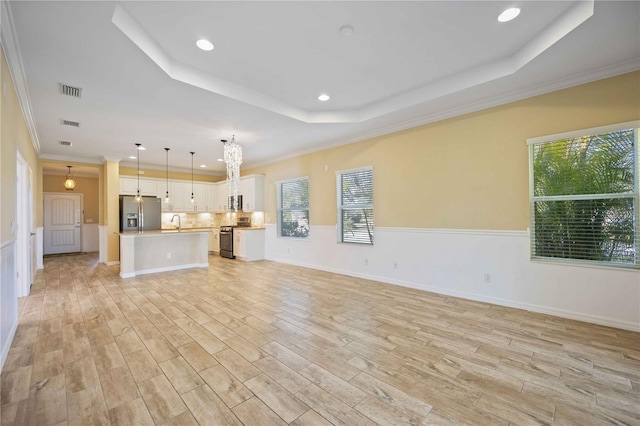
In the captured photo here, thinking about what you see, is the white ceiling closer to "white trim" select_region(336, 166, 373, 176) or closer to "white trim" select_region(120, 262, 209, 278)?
"white trim" select_region(336, 166, 373, 176)

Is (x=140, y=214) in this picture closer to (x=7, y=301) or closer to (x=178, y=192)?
(x=178, y=192)

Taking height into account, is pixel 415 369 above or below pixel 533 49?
below

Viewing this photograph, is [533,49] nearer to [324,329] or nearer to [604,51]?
[604,51]

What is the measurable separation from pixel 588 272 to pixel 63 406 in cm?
507

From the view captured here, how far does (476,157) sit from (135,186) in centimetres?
851

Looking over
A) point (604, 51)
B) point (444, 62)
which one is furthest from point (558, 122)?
point (444, 62)

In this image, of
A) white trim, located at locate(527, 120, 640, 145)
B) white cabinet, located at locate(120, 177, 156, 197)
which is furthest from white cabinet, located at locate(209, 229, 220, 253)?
white trim, located at locate(527, 120, 640, 145)

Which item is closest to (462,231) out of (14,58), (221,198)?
(14,58)

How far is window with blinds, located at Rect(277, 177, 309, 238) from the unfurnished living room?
135cm

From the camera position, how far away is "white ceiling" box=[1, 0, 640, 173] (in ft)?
7.56

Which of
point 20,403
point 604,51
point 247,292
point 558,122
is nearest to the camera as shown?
point 20,403

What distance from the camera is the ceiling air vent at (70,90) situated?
3309mm

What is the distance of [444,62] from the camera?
3.17 metres

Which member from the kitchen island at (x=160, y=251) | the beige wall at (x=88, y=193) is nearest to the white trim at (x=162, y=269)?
the kitchen island at (x=160, y=251)
